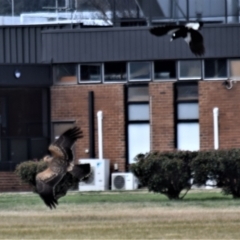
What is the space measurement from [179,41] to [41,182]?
13.1 meters

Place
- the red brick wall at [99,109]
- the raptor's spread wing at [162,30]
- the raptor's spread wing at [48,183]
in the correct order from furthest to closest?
the red brick wall at [99,109]
the raptor's spread wing at [162,30]
the raptor's spread wing at [48,183]

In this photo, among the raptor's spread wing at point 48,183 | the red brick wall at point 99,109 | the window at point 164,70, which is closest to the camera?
the raptor's spread wing at point 48,183

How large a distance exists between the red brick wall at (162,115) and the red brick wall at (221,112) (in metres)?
0.84

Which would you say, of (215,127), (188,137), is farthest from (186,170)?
(188,137)

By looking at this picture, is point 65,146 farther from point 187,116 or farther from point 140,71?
point 140,71

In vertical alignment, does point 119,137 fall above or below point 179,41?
below

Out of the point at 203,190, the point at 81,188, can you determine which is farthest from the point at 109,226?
the point at 81,188

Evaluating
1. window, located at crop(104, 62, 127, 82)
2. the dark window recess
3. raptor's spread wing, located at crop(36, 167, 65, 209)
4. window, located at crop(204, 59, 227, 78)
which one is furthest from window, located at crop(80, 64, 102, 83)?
raptor's spread wing, located at crop(36, 167, 65, 209)

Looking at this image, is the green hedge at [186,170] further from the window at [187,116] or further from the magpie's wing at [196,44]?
the window at [187,116]

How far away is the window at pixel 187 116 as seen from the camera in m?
30.0

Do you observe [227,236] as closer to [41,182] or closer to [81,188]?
[41,182]

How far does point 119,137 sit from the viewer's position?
99.2 feet

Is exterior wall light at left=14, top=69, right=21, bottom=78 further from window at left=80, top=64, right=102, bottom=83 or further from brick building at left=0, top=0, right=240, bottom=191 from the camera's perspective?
window at left=80, top=64, right=102, bottom=83

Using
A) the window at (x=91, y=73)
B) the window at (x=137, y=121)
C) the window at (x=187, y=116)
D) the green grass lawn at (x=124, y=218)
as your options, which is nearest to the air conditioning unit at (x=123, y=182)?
the window at (x=137, y=121)
